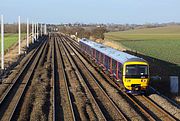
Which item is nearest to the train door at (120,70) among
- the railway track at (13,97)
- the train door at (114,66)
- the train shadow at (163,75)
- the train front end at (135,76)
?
the train front end at (135,76)

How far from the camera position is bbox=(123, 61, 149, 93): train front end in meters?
21.9

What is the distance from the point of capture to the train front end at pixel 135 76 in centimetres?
2194

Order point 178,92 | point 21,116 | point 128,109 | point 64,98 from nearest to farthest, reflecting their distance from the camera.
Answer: point 21,116 → point 128,109 → point 64,98 → point 178,92

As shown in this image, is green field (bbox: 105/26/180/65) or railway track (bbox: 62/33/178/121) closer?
railway track (bbox: 62/33/178/121)

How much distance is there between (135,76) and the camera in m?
22.0

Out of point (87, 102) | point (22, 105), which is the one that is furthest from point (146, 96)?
point (22, 105)

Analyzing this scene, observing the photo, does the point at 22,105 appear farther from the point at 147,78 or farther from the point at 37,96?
the point at 147,78

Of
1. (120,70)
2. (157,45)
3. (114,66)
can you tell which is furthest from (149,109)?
(157,45)

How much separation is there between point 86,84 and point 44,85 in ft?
9.28

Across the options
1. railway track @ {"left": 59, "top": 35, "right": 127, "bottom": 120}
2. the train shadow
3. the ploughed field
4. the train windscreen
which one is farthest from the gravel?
railway track @ {"left": 59, "top": 35, "right": 127, "bottom": 120}

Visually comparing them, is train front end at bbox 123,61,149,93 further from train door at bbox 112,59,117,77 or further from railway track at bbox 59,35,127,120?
train door at bbox 112,59,117,77

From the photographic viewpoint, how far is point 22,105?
66.0ft

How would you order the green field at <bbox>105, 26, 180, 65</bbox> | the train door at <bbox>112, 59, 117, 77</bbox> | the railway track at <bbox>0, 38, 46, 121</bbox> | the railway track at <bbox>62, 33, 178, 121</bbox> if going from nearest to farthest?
the railway track at <bbox>62, 33, 178, 121</bbox>
the railway track at <bbox>0, 38, 46, 121</bbox>
the train door at <bbox>112, 59, 117, 77</bbox>
the green field at <bbox>105, 26, 180, 65</bbox>

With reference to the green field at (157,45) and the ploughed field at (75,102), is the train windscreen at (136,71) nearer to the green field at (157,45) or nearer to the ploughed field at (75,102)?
the ploughed field at (75,102)
